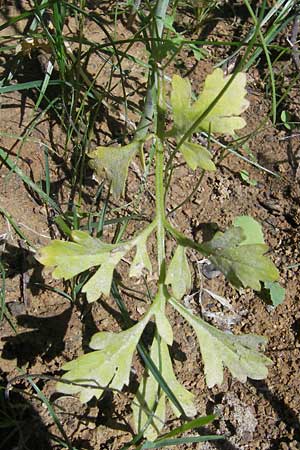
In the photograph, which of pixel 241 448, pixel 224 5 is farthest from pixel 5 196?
pixel 224 5

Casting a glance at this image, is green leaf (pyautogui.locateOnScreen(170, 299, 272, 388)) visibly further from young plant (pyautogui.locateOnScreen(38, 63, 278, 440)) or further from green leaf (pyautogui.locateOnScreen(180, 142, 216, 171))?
green leaf (pyautogui.locateOnScreen(180, 142, 216, 171))

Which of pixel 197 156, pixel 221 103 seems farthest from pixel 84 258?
pixel 221 103

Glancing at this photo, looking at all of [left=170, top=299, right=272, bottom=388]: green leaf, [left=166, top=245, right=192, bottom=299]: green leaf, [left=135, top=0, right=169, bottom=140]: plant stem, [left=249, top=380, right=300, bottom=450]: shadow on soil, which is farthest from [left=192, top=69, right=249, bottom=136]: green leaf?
[left=249, top=380, right=300, bottom=450]: shadow on soil

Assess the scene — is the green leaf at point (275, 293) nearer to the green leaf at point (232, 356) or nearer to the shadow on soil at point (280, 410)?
the shadow on soil at point (280, 410)

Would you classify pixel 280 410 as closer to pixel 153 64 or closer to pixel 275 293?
pixel 275 293

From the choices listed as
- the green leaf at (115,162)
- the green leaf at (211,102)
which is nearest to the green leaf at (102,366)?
the green leaf at (115,162)
